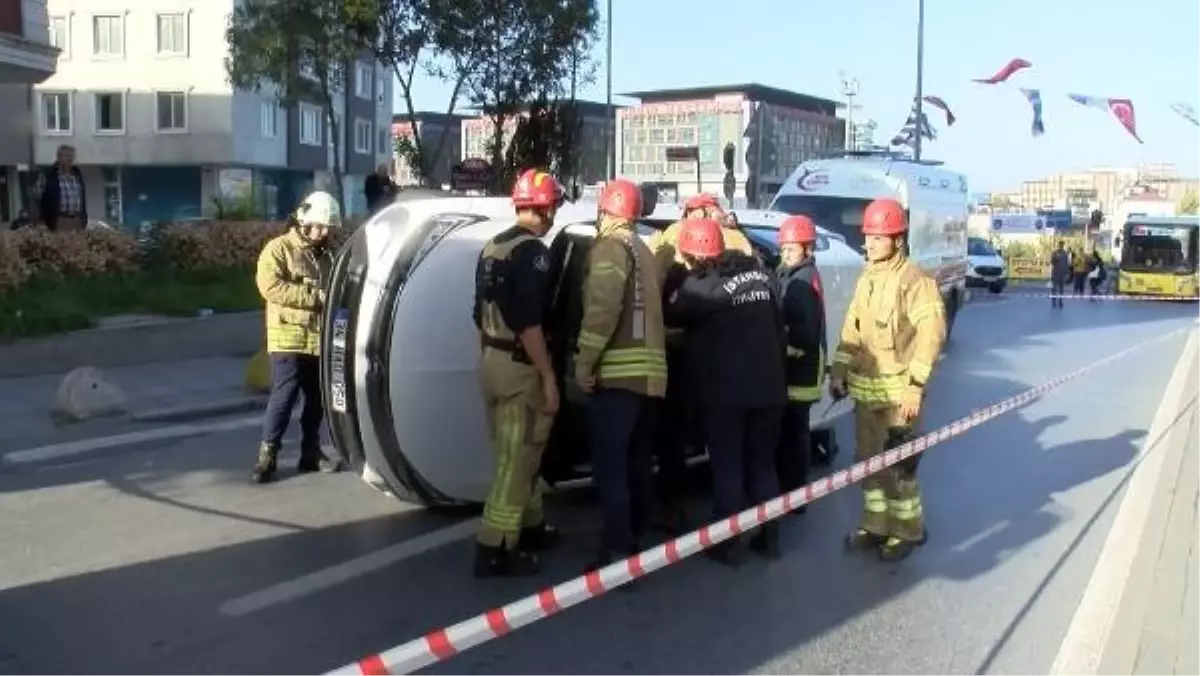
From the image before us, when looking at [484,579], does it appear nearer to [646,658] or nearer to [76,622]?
[646,658]

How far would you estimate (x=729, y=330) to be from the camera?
227 inches

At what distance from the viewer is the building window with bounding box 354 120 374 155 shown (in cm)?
5984

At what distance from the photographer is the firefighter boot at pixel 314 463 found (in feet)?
25.7

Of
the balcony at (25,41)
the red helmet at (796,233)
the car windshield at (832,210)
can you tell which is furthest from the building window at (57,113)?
the red helmet at (796,233)

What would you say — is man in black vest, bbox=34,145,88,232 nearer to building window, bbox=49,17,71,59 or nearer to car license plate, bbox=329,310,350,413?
car license plate, bbox=329,310,350,413

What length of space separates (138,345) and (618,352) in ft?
26.6

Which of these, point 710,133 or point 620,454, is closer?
point 620,454

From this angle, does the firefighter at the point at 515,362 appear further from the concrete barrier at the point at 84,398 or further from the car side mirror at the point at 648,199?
the concrete barrier at the point at 84,398

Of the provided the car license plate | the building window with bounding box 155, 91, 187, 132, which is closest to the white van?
the car license plate

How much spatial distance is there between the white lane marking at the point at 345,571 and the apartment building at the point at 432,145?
13.6 meters

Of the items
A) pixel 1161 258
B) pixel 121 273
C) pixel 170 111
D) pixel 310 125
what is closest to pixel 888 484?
pixel 121 273

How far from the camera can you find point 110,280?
13.0 meters

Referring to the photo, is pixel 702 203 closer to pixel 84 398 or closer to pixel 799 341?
pixel 799 341

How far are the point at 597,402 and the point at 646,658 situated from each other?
4.10 feet
